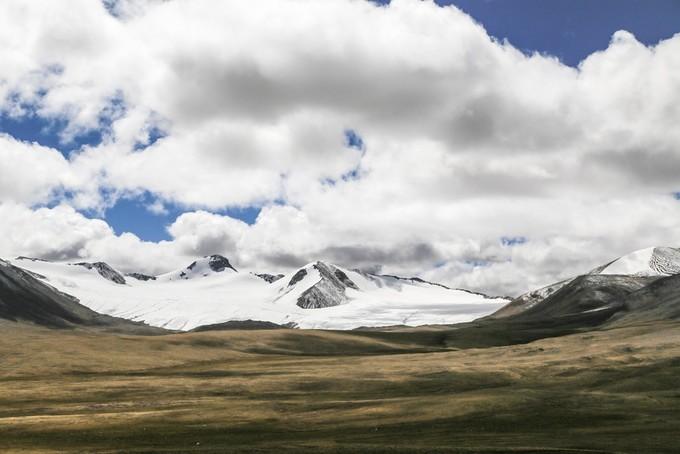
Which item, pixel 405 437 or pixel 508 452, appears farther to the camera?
pixel 405 437

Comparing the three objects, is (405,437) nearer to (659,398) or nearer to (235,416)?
(235,416)

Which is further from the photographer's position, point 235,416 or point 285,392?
point 285,392

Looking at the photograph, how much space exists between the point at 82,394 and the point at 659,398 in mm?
88891

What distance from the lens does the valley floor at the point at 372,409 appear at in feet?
210

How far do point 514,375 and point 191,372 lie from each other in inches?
3097

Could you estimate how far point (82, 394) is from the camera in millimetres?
116688

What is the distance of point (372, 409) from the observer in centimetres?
8669

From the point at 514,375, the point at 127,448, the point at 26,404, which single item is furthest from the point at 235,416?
the point at 514,375

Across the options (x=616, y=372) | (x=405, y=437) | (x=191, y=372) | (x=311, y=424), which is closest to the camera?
(x=405, y=437)

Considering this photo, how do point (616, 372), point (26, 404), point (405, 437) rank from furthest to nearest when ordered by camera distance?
1. point (616, 372)
2. point (26, 404)
3. point (405, 437)

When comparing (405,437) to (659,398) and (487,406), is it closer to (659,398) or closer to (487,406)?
(487,406)

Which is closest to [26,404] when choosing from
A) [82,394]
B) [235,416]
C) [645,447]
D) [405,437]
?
[82,394]

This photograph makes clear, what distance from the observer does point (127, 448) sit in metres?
62.7

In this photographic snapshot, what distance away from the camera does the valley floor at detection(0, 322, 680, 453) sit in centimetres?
6406
